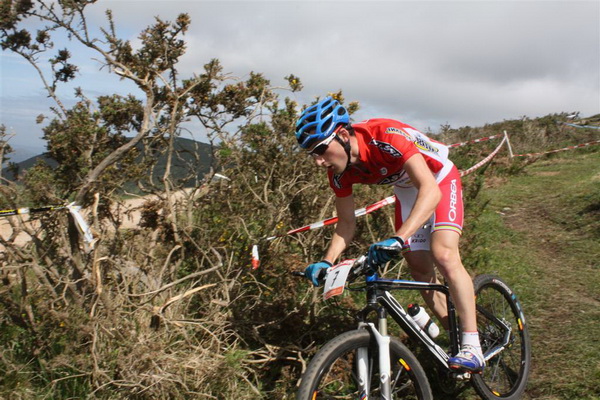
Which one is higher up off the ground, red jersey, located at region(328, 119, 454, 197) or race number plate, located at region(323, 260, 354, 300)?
red jersey, located at region(328, 119, 454, 197)

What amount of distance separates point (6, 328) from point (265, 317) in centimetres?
193

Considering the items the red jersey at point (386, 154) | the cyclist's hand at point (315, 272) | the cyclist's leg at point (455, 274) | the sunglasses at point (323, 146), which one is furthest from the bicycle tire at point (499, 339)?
the sunglasses at point (323, 146)

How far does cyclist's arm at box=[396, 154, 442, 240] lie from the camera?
2.92 m

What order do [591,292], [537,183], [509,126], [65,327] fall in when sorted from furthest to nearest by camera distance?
[509,126] → [537,183] → [591,292] → [65,327]

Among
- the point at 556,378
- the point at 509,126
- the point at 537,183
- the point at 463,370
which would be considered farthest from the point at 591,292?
the point at 509,126

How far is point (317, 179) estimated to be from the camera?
18.0ft

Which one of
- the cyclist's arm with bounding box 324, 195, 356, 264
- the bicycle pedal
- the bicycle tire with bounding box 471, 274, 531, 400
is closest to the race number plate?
the cyclist's arm with bounding box 324, 195, 356, 264

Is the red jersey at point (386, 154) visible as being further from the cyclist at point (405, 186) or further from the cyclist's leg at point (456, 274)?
the cyclist's leg at point (456, 274)

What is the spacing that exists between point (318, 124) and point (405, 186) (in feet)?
3.22

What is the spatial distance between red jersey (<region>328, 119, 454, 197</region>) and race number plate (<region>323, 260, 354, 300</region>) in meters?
0.74

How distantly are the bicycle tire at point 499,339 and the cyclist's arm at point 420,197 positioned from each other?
125cm

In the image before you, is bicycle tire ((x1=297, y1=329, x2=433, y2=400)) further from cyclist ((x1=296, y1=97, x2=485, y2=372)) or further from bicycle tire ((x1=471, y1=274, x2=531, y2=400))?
bicycle tire ((x1=471, y1=274, x2=531, y2=400))

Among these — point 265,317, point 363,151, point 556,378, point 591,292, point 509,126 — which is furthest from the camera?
point 509,126

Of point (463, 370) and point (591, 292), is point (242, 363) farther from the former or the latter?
point (591, 292)
